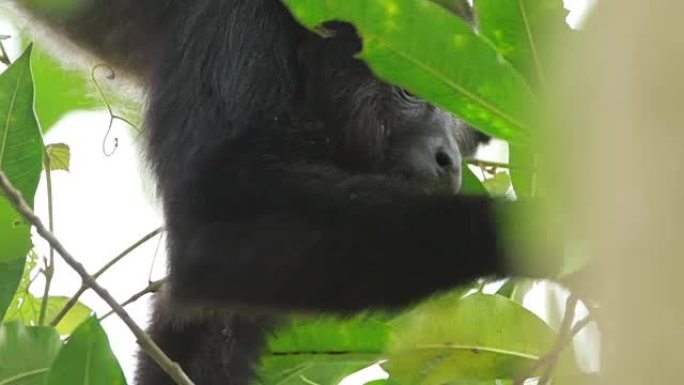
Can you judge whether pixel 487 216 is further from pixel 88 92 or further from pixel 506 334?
pixel 88 92

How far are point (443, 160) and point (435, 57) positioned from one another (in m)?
0.68

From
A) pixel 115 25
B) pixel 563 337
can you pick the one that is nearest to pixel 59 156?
pixel 115 25

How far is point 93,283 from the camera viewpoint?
1.23m

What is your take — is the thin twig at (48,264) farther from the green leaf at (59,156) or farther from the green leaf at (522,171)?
the green leaf at (522,171)

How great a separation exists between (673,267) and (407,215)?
4.00 feet

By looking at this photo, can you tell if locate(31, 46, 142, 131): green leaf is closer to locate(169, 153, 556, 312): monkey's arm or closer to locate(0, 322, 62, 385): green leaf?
locate(169, 153, 556, 312): monkey's arm

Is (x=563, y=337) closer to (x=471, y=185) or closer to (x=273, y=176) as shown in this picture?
(x=471, y=185)

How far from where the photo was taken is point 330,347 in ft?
4.70

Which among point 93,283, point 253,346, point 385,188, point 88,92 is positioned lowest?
point 253,346

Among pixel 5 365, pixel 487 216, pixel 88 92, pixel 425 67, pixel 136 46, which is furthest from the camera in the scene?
pixel 88 92

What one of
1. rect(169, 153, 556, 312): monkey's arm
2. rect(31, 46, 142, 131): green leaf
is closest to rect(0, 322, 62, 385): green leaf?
rect(169, 153, 556, 312): monkey's arm

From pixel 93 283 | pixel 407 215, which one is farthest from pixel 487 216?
Result: pixel 93 283

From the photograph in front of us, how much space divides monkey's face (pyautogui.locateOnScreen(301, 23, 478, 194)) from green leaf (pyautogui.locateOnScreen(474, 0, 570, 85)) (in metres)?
0.60

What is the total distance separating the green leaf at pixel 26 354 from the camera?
120 cm
